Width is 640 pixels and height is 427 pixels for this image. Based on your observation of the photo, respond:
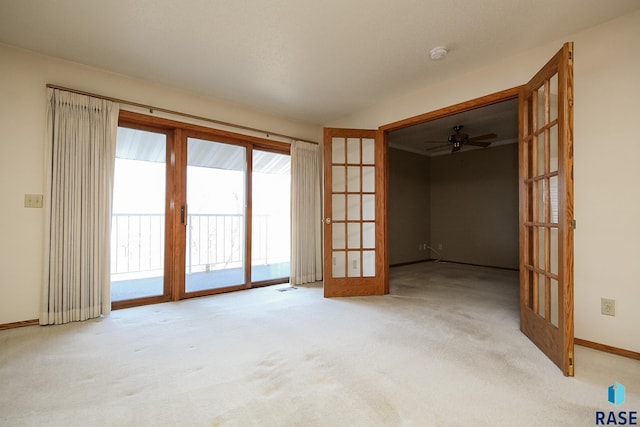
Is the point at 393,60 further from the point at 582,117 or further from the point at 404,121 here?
the point at 582,117

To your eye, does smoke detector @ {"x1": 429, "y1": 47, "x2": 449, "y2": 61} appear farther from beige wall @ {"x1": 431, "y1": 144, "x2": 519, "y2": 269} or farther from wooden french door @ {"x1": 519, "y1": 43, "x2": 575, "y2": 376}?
beige wall @ {"x1": 431, "y1": 144, "x2": 519, "y2": 269}

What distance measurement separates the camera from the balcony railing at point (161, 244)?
3836mm

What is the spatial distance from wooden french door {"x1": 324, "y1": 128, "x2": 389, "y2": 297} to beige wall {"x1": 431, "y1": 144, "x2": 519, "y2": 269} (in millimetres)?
3416

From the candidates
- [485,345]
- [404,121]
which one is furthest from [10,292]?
[404,121]

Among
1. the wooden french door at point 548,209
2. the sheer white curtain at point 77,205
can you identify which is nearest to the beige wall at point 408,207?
the wooden french door at point 548,209

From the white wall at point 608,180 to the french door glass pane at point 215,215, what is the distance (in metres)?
3.61

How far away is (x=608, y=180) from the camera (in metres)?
2.21

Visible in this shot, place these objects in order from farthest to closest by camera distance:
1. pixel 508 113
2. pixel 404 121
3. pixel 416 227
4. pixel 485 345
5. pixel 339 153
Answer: pixel 416 227, pixel 508 113, pixel 339 153, pixel 404 121, pixel 485 345

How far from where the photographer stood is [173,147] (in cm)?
347

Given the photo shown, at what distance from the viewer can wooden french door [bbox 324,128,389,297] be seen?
12.2 feet

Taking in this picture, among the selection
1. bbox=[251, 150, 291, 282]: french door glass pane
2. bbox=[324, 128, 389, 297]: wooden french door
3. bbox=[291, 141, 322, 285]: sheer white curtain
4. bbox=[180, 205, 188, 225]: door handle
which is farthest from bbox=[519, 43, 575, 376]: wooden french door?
bbox=[180, 205, 188, 225]: door handle

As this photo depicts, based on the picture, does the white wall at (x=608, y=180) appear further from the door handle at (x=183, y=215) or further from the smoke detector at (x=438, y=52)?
the door handle at (x=183, y=215)

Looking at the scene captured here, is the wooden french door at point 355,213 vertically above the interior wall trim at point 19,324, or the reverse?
the wooden french door at point 355,213

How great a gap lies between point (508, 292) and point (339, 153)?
9.43 feet
